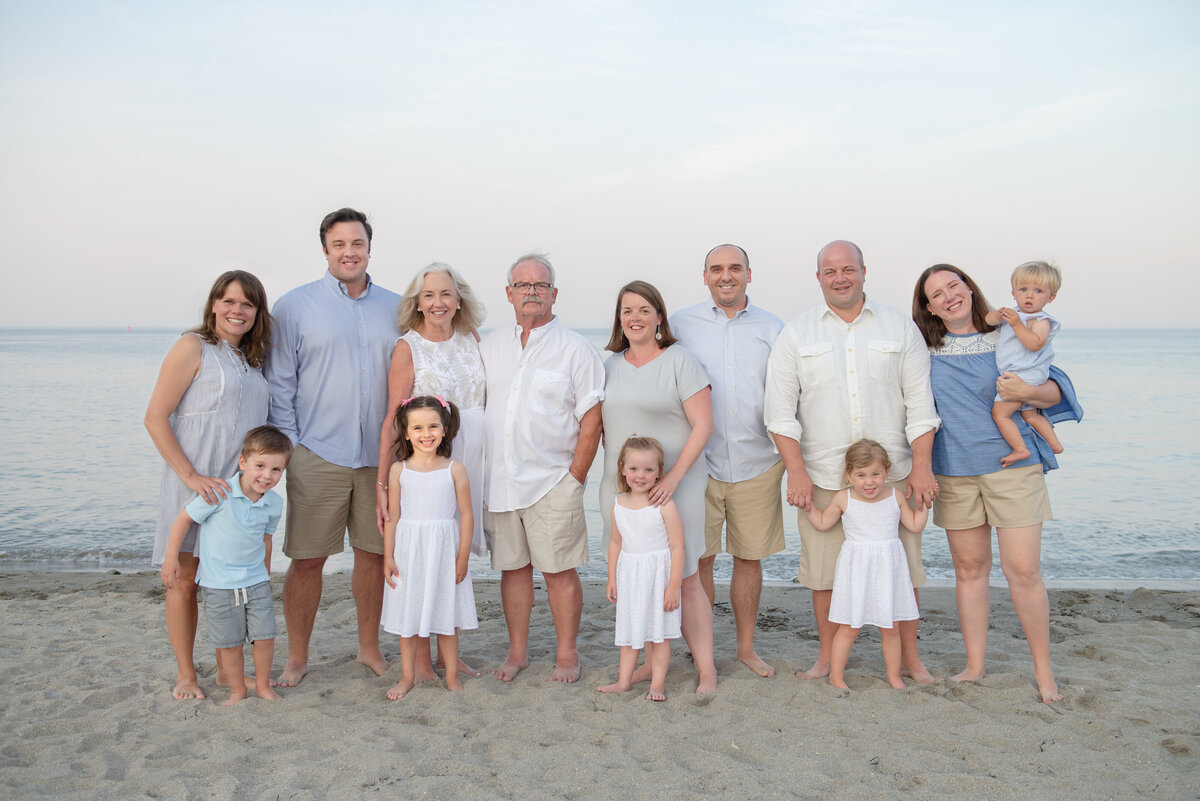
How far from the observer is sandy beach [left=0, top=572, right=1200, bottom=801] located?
9.75 ft

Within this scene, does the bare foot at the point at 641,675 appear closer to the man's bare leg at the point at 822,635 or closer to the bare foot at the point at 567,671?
the bare foot at the point at 567,671

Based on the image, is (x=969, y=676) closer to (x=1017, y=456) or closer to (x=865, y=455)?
(x=1017, y=456)

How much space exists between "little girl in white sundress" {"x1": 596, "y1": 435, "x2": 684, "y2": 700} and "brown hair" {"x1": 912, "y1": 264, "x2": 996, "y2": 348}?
5.00ft

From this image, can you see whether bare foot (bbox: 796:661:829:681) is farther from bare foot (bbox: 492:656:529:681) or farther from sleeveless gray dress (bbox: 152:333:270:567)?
sleeveless gray dress (bbox: 152:333:270:567)

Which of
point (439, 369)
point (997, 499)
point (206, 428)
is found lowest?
point (997, 499)

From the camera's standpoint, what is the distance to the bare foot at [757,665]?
4250mm

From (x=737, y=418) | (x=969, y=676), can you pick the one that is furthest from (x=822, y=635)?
(x=737, y=418)

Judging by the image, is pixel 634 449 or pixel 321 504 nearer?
pixel 634 449

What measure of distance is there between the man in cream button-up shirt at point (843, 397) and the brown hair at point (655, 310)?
1.85 ft

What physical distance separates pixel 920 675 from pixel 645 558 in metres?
1.58

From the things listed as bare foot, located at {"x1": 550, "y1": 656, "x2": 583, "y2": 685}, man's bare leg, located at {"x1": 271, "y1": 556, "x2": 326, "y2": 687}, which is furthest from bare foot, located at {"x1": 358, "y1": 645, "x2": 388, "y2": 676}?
bare foot, located at {"x1": 550, "y1": 656, "x2": 583, "y2": 685}

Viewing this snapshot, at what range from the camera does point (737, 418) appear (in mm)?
4207

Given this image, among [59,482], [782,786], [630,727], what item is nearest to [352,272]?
[630,727]

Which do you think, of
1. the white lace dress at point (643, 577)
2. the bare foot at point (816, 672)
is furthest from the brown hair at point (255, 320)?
the bare foot at point (816, 672)
